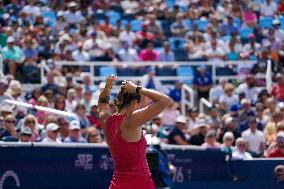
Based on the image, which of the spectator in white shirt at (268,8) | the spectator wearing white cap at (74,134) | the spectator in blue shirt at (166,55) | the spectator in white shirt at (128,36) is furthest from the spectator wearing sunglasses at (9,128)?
the spectator in white shirt at (268,8)

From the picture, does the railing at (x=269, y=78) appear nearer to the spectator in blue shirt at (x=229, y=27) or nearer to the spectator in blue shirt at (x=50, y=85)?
the spectator in blue shirt at (x=229, y=27)

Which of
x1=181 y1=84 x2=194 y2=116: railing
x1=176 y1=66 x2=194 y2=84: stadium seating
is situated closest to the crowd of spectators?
x1=181 y1=84 x2=194 y2=116: railing

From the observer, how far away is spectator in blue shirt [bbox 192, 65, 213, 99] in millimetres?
19047

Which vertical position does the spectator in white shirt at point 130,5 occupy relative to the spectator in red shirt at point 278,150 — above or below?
above

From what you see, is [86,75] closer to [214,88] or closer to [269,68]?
[214,88]

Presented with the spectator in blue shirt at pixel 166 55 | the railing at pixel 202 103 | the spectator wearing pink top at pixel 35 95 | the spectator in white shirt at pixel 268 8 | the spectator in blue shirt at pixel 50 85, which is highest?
the spectator in white shirt at pixel 268 8

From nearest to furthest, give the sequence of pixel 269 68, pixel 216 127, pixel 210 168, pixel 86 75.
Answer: pixel 210 168, pixel 216 127, pixel 86 75, pixel 269 68

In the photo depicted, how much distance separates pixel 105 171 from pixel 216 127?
5.04 metres

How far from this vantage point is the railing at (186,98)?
18562mm

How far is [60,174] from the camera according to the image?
39.5 ft

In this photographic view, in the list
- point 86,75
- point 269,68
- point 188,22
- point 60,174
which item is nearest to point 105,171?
point 60,174

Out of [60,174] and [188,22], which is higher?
[188,22]

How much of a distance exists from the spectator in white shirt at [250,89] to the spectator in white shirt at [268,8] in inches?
195

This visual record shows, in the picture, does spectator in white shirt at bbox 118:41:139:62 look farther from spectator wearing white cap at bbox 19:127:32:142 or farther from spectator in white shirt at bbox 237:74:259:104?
spectator wearing white cap at bbox 19:127:32:142
